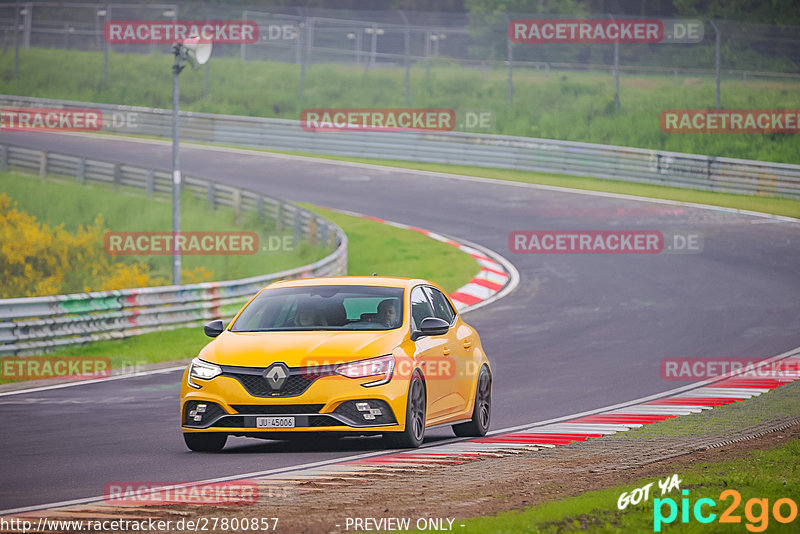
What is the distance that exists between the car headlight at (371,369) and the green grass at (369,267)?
8.67 m

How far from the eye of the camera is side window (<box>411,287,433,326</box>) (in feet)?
37.7

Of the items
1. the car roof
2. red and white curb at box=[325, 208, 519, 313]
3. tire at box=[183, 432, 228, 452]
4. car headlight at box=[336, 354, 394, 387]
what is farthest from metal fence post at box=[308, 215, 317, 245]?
car headlight at box=[336, 354, 394, 387]

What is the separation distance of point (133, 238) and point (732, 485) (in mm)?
25172

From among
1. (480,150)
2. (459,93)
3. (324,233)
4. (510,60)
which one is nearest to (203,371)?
(324,233)

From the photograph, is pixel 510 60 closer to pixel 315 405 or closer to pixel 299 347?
pixel 299 347

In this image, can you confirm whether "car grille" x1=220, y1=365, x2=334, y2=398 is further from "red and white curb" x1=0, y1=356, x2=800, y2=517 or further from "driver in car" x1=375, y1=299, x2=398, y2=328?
"driver in car" x1=375, y1=299, x2=398, y2=328

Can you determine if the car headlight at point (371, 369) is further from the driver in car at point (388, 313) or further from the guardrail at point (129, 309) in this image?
the guardrail at point (129, 309)

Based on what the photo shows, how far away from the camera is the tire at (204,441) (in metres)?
10.7

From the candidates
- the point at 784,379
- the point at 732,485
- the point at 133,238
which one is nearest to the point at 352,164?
the point at 133,238

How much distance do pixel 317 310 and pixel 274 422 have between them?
1.52 meters

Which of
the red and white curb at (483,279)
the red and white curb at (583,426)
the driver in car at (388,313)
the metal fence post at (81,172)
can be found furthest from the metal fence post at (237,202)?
the driver in car at (388,313)

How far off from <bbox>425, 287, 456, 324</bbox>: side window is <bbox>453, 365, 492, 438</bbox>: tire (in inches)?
24.4

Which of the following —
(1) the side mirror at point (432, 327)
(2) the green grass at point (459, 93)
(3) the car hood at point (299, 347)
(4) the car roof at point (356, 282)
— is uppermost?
(2) the green grass at point (459, 93)

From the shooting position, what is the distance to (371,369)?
10.3 metres
